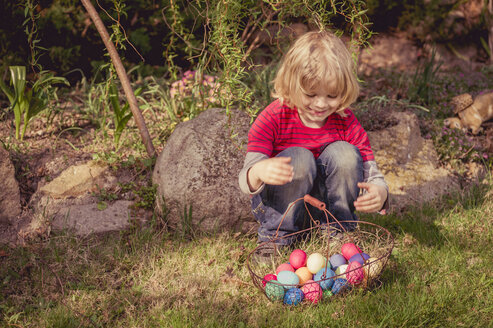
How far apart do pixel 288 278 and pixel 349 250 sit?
41 centimetres

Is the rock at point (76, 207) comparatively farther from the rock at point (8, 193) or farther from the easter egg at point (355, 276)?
the easter egg at point (355, 276)

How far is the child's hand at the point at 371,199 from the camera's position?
2.26m

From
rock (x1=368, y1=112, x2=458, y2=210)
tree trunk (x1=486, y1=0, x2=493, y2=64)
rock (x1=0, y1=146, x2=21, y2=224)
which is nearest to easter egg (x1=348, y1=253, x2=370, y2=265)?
rock (x1=368, y1=112, x2=458, y2=210)

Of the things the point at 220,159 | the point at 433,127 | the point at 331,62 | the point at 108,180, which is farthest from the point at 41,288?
the point at 433,127

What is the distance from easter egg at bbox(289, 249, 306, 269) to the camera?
97.1 inches

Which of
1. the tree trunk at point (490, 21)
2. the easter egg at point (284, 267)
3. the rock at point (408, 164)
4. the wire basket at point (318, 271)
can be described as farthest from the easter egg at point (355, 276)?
the tree trunk at point (490, 21)

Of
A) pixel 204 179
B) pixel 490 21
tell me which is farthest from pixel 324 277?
pixel 490 21

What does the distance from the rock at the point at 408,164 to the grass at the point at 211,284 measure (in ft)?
1.46

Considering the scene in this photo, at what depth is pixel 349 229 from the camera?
2709mm

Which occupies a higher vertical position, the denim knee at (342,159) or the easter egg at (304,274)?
the denim knee at (342,159)

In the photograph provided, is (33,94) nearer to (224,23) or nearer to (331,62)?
(224,23)

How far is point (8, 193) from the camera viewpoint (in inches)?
121

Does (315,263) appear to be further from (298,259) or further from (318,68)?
(318,68)

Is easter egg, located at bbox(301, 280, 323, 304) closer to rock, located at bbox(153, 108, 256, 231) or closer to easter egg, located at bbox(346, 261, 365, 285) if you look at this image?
easter egg, located at bbox(346, 261, 365, 285)
